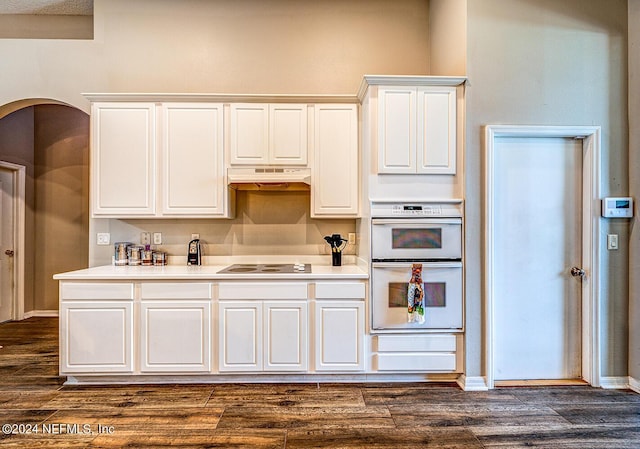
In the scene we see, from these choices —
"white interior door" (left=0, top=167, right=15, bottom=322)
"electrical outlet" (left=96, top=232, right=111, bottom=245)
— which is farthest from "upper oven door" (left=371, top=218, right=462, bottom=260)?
"white interior door" (left=0, top=167, right=15, bottom=322)

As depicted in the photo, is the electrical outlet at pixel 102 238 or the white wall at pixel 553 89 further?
the electrical outlet at pixel 102 238

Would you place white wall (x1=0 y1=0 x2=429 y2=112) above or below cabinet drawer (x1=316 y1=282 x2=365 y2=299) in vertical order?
above

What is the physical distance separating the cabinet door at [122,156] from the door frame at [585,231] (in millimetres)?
2811

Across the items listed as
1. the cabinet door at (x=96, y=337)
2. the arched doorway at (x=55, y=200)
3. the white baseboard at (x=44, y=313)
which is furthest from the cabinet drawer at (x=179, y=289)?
the white baseboard at (x=44, y=313)

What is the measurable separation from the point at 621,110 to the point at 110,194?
4.28 meters

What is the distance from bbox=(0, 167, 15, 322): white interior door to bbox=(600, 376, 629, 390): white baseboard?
6.50 m

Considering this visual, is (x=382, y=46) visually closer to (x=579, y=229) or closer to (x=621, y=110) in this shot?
(x=621, y=110)

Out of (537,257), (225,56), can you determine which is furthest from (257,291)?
(225,56)

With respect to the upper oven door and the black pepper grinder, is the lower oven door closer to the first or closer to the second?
the upper oven door

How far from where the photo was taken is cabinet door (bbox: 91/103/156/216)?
10.2 feet

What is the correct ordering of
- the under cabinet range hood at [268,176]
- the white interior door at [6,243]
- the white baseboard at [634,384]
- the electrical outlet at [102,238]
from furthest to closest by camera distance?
the white interior door at [6,243], the electrical outlet at [102,238], the under cabinet range hood at [268,176], the white baseboard at [634,384]

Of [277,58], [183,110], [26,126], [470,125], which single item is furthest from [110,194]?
[470,125]

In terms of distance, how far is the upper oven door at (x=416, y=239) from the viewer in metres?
2.76

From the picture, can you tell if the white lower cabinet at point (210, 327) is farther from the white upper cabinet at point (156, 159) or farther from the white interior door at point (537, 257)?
the white interior door at point (537, 257)
